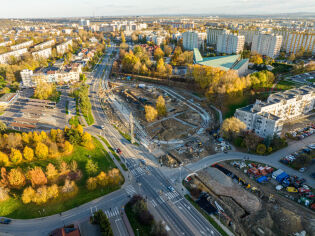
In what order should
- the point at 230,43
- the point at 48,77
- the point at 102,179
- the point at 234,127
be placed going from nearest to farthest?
the point at 102,179
the point at 234,127
the point at 48,77
the point at 230,43

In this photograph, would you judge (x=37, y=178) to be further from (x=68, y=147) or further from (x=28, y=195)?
(x=68, y=147)

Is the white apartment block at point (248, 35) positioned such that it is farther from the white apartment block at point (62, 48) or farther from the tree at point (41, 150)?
the tree at point (41, 150)

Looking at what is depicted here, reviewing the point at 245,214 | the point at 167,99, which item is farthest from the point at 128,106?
the point at 245,214

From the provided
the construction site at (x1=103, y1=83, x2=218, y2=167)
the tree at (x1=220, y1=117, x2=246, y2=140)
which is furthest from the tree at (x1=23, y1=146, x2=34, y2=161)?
the tree at (x1=220, y1=117, x2=246, y2=140)

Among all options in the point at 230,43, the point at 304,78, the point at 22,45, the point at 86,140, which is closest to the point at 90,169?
the point at 86,140

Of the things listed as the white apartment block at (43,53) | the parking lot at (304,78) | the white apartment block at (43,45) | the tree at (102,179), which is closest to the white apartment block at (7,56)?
the white apartment block at (43,53)

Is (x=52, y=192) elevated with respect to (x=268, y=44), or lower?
lower

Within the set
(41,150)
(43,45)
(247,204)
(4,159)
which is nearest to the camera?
(247,204)
